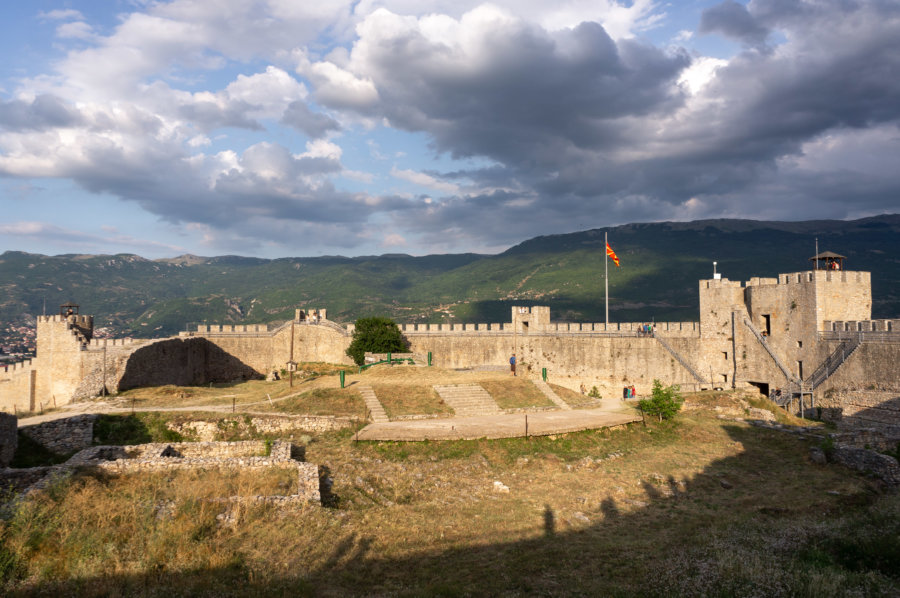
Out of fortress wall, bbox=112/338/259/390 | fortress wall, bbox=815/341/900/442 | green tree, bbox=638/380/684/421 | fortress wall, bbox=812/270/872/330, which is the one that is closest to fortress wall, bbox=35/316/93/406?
fortress wall, bbox=112/338/259/390

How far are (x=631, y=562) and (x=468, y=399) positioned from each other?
1637 centimetres

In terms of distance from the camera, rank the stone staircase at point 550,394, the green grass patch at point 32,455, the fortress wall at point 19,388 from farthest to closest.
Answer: the fortress wall at point 19,388, the stone staircase at point 550,394, the green grass patch at point 32,455

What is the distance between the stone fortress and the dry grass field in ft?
33.5

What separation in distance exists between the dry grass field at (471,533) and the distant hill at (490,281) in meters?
79.0

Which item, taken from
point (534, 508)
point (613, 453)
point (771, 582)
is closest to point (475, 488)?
point (534, 508)

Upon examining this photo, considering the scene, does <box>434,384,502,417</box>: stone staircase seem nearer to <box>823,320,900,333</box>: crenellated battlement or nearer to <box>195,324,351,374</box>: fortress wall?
<box>195,324,351,374</box>: fortress wall

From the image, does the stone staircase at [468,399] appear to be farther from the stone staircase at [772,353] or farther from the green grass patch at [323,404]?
the stone staircase at [772,353]

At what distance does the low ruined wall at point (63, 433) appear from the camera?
18328 mm

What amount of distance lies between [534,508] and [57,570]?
10283mm

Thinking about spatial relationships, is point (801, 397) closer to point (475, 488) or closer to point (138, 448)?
point (475, 488)

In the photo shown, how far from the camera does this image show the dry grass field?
26.6 feet

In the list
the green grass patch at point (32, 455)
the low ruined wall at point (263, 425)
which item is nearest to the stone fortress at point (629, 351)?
the green grass patch at point (32, 455)

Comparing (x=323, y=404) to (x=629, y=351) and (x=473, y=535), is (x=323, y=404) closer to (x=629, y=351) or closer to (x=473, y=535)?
(x=473, y=535)

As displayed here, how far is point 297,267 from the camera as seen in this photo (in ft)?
646
